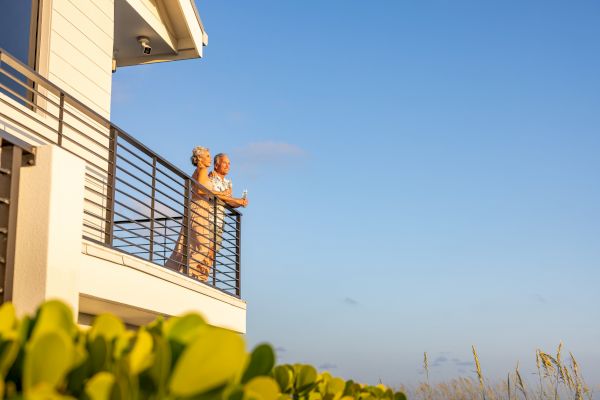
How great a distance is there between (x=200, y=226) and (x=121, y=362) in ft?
29.6

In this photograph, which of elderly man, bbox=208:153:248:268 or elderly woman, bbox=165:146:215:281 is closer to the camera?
elderly woman, bbox=165:146:215:281

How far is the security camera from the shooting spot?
1289cm

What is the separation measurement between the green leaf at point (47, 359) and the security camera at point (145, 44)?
39.5 ft

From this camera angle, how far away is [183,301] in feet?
30.4

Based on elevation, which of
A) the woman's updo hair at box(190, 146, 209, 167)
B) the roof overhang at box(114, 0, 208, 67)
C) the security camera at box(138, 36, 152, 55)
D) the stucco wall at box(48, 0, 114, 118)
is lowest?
the woman's updo hair at box(190, 146, 209, 167)

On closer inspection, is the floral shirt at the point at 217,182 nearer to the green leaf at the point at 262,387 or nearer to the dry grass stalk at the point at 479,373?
the dry grass stalk at the point at 479,373

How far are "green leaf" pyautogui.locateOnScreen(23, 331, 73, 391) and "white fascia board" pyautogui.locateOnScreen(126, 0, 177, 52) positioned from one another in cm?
1112

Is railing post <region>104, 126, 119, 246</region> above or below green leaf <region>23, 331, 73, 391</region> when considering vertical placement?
above

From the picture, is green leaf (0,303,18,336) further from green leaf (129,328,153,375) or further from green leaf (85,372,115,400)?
green leaf (85,372,115,400)

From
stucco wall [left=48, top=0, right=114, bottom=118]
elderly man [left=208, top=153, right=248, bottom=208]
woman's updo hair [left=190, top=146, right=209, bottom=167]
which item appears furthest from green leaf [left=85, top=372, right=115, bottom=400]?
elderly man [left=208, top=153, right=248, bottom=208]

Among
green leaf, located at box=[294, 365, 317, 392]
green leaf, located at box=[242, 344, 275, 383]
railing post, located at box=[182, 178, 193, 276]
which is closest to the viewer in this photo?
green leaf, located at box=[242, 344, 275, 383]

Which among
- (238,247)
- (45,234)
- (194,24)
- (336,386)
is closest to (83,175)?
(45,234)

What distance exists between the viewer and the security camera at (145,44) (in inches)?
508

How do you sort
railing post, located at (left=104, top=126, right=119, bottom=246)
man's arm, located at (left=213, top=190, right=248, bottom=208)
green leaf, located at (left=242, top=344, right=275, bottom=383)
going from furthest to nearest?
man's arm, located at (left=213, top=190, right=248, bottom=208) → railing post, located at (left=104, top=126, right=119, bottom=246) → green leaf, located at (left=242, top=344, right=275, bottom=383)
